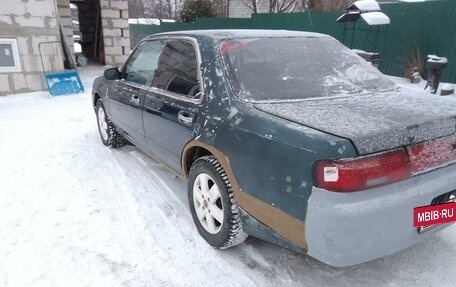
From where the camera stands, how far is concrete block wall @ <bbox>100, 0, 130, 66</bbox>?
12492 mm

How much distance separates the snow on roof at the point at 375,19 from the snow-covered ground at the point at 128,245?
A: 7486mm

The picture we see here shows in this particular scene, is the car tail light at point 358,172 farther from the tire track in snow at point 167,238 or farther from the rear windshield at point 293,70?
the tire track in snow at point 167,238

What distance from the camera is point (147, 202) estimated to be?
12.0 feet

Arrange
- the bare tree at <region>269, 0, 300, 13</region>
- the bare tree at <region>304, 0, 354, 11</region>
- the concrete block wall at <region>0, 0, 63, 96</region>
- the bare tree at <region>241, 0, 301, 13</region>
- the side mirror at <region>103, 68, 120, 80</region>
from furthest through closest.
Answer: the bare tree at <region>241, 0, 301, 13</region>
the bare tree at <region>269, 0, 300, 13</region>
the bare tree at <region>304, 0, 354, 11</region>
the concrete block wall at <region>0, 0, 63, 96</region>
the side mirror at <region>103, 68, 120, 80</region>

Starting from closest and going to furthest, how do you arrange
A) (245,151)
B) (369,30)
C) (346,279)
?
1. (245,151)
2. (346,279)
3. (369,30)

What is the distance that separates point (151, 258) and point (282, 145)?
143 centimetres

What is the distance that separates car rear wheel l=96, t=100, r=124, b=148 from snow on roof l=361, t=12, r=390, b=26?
7.26 metres

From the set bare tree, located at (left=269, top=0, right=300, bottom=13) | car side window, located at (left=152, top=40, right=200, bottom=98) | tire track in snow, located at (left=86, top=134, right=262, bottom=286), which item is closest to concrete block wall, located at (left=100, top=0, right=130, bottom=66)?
tire track in snow, located at (left=86, top=134, right=262, bottom=286)

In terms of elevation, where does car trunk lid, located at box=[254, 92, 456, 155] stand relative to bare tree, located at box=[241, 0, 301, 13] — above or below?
below

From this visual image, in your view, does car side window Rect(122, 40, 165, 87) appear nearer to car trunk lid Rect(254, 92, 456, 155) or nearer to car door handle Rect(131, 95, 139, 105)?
car door handle Rect(131, 95, 139, 105)

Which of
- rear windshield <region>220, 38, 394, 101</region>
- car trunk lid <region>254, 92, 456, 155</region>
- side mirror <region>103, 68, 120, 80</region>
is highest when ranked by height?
rear windshield <region>220, 38, 394, 101</region>

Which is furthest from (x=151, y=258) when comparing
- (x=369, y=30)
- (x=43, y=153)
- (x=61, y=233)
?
(x=369, y=30)

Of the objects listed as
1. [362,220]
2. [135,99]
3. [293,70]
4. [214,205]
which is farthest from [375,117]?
[135,99]

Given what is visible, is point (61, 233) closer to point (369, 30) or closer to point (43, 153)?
point (43, 153)
